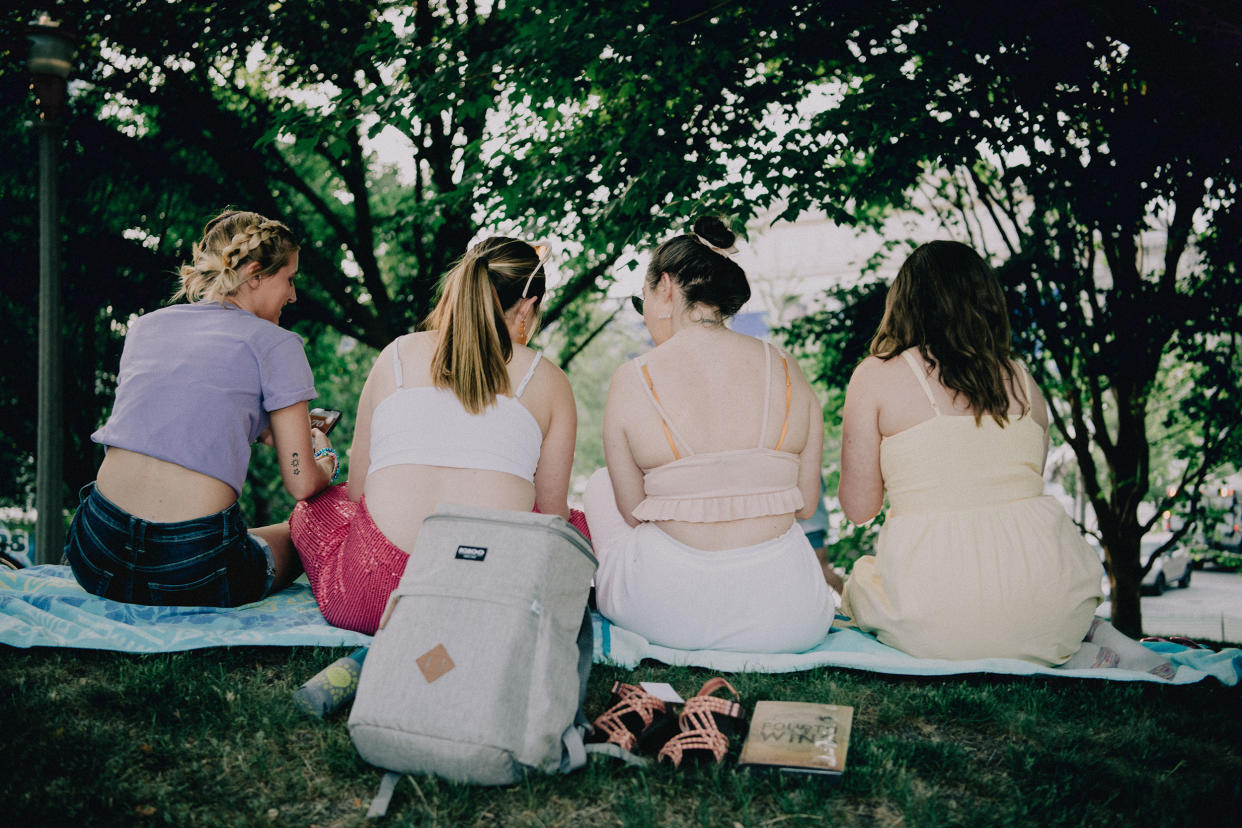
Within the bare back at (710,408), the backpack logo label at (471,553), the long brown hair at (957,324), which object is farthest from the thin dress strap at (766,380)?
the backpack logo label at (471,553)

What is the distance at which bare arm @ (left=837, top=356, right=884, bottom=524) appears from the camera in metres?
3.32

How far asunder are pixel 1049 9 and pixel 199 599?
4.77 m

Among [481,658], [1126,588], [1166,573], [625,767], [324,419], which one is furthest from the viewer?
[1166,573]

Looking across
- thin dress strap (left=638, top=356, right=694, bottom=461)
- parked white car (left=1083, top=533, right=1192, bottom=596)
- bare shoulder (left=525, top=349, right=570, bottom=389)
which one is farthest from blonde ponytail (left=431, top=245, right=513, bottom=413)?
parked white car (left=1083, top=533, right=1192, bottom=596)

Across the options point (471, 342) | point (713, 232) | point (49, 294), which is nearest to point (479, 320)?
point (471, 342)

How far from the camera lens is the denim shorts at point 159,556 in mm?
3166

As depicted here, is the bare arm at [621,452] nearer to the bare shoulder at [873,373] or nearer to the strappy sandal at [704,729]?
the bare shoulder at [873,373]

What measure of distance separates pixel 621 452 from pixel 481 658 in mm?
1342

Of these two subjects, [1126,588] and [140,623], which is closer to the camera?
[140,623]

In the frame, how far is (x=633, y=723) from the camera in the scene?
2.46m

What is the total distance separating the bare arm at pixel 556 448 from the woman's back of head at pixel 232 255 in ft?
3.94

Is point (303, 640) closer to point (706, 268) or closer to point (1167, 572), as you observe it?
point (706, 268)

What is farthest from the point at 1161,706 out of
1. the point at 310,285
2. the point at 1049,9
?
the point at 310,285

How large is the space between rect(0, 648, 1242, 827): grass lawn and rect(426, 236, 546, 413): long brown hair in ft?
3.42
